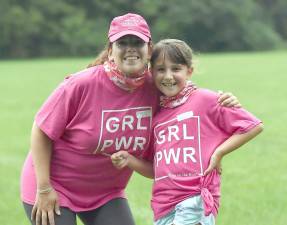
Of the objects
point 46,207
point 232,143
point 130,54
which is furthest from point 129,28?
point 46,207

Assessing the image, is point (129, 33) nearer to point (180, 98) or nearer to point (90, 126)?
point (180, 98)

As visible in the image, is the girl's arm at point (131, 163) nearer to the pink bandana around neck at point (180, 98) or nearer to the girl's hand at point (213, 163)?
the pink bandana around neck at point (180, 98)

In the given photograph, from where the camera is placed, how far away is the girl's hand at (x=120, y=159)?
410 cm

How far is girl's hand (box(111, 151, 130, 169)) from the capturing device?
410cm

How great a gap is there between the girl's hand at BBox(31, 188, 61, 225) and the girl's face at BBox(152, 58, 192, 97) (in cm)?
91

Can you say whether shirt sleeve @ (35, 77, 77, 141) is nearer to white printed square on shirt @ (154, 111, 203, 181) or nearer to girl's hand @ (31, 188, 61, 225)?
girl's hand @ (31, 188, 61, 225)

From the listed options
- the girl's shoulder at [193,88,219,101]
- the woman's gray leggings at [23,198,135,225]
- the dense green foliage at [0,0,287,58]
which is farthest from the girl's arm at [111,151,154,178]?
the dense green foliage at [0,0,287,58]

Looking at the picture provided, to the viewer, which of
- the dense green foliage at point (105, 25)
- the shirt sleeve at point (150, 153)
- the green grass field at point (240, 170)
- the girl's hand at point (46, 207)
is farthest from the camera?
the dense green foliage at point (105, 25)

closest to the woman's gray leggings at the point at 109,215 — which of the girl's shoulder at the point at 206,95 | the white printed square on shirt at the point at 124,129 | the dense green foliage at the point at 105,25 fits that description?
the white printed square on shirt at the point at 124,129

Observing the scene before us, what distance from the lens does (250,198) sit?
7.63m

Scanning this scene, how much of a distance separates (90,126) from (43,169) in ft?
1.24

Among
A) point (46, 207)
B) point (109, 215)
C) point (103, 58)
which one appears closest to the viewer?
point (46, 207)

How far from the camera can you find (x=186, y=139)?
395 centimetres

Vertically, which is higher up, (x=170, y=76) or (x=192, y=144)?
(x=170, y=76)
